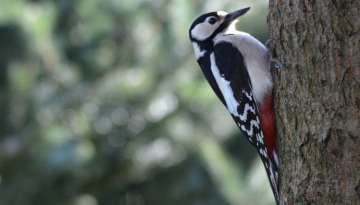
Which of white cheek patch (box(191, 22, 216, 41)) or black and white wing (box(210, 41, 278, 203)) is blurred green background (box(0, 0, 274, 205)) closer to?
white cheek patch (box(191, 22, 216, 41))

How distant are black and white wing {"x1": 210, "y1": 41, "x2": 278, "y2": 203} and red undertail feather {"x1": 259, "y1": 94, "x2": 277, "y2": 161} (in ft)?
0.32

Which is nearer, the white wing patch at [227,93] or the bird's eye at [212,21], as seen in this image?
Result: the white wing patch at [227,93]

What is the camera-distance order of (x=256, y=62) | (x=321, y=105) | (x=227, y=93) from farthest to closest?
(x=227, y=93) < (x=256, y=62) < (x=321, y=105)

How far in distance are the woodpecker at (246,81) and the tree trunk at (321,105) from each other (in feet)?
0.99

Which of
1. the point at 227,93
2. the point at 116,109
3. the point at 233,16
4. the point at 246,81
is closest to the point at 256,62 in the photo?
the point at 246,81

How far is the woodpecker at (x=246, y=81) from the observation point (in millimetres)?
3268

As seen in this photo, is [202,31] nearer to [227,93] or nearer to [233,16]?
[233,16]

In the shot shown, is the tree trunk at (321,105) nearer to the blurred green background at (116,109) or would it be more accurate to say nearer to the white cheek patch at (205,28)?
the white cheek patch at (205,28)

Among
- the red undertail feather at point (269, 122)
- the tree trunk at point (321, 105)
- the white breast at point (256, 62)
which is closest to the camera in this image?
the tree trunk at point (321, 105)

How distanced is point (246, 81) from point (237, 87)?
0.07 meters

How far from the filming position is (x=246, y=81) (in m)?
3.52

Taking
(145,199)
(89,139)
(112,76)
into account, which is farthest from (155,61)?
(145,199)

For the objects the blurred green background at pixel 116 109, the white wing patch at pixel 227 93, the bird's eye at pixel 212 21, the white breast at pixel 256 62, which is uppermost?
the bird's eye at pixel 212 21

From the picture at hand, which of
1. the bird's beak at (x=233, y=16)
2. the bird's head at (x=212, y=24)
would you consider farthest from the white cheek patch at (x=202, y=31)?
the bird's beak at (x=233, y=16)
